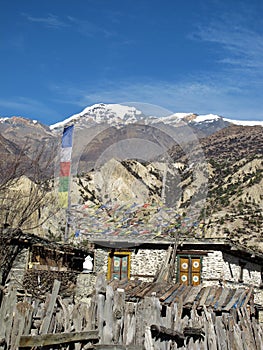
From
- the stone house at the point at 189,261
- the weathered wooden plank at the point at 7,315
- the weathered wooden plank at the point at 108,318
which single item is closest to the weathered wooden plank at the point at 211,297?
the weathered wooden plank at the point at 108,318

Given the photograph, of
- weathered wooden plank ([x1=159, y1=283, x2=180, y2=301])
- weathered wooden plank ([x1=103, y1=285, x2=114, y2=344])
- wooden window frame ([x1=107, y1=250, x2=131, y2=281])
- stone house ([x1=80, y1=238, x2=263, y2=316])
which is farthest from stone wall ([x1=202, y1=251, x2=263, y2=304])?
weathered wooden plank ([x1=103, y1=285, x2=114, y2=344])

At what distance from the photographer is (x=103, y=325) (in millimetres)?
6883

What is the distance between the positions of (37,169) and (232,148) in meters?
61.9

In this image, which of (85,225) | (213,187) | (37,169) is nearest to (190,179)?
(213,187)

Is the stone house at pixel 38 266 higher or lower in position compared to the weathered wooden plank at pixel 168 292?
higher

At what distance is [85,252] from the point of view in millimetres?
25938

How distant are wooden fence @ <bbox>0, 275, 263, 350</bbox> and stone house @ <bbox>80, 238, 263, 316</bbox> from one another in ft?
46.1

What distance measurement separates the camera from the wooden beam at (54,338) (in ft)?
19.0

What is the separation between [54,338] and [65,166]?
20.7 meters

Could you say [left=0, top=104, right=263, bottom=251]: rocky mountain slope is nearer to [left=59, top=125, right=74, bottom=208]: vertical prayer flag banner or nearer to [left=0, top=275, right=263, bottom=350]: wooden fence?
[left=59, top=125, right=74, bottom=208]: vertical prayer flag banner

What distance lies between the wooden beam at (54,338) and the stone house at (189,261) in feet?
50.6

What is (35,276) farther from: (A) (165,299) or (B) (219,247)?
(A) (165,299)

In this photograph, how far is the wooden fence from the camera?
239 inches

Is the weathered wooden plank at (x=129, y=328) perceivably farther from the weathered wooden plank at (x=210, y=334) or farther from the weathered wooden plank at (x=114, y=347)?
the weathered wooden plank at (x=210, y=334)
